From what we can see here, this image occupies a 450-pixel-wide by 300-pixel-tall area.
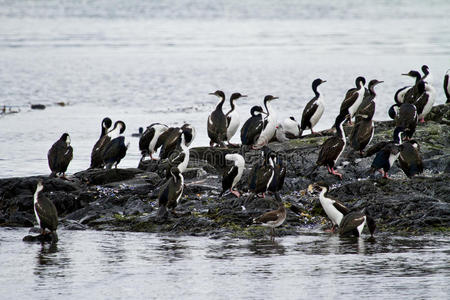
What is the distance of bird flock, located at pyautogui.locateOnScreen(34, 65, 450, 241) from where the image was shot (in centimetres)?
1422

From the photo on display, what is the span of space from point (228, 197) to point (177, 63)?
127 feet

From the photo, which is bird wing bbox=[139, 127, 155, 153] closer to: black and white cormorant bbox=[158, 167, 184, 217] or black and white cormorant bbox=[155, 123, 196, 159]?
black and white cormorant bbox=[155, 123, 196, 159]

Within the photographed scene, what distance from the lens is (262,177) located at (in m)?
15.1

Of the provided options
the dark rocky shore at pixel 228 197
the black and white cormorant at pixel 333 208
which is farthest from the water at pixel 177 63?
the black and white cormorant at pixel 333 208

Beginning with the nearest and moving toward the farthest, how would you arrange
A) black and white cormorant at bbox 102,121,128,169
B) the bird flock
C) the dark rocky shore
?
the bird flock
the dark rocky shore
black and white cormorant at bbox 102,121,128,169

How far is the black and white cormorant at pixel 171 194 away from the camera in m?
14.8

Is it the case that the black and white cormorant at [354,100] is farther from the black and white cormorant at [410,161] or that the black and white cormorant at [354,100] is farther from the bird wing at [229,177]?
the bird wing at [229,177]

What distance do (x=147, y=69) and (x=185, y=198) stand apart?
3534 centimetres

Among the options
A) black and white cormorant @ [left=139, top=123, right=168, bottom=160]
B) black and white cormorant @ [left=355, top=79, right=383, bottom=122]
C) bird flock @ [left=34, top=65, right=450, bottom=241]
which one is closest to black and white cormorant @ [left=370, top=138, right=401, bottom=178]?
bird flock @ [left=34, top=65, right=450, bottom=241]

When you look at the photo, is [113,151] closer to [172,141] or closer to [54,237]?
[172,141]

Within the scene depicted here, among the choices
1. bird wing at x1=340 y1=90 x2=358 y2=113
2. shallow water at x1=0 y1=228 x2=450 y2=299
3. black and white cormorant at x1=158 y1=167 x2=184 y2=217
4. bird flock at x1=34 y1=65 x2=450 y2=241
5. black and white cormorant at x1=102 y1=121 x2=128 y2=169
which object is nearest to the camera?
shallow water at x1=0 y1=228 x2=450 y2=299

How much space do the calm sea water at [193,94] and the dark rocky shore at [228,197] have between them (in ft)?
2.06

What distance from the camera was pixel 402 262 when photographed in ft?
38.9

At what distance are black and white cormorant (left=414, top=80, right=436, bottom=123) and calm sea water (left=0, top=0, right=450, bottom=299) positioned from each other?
7.35 meters
